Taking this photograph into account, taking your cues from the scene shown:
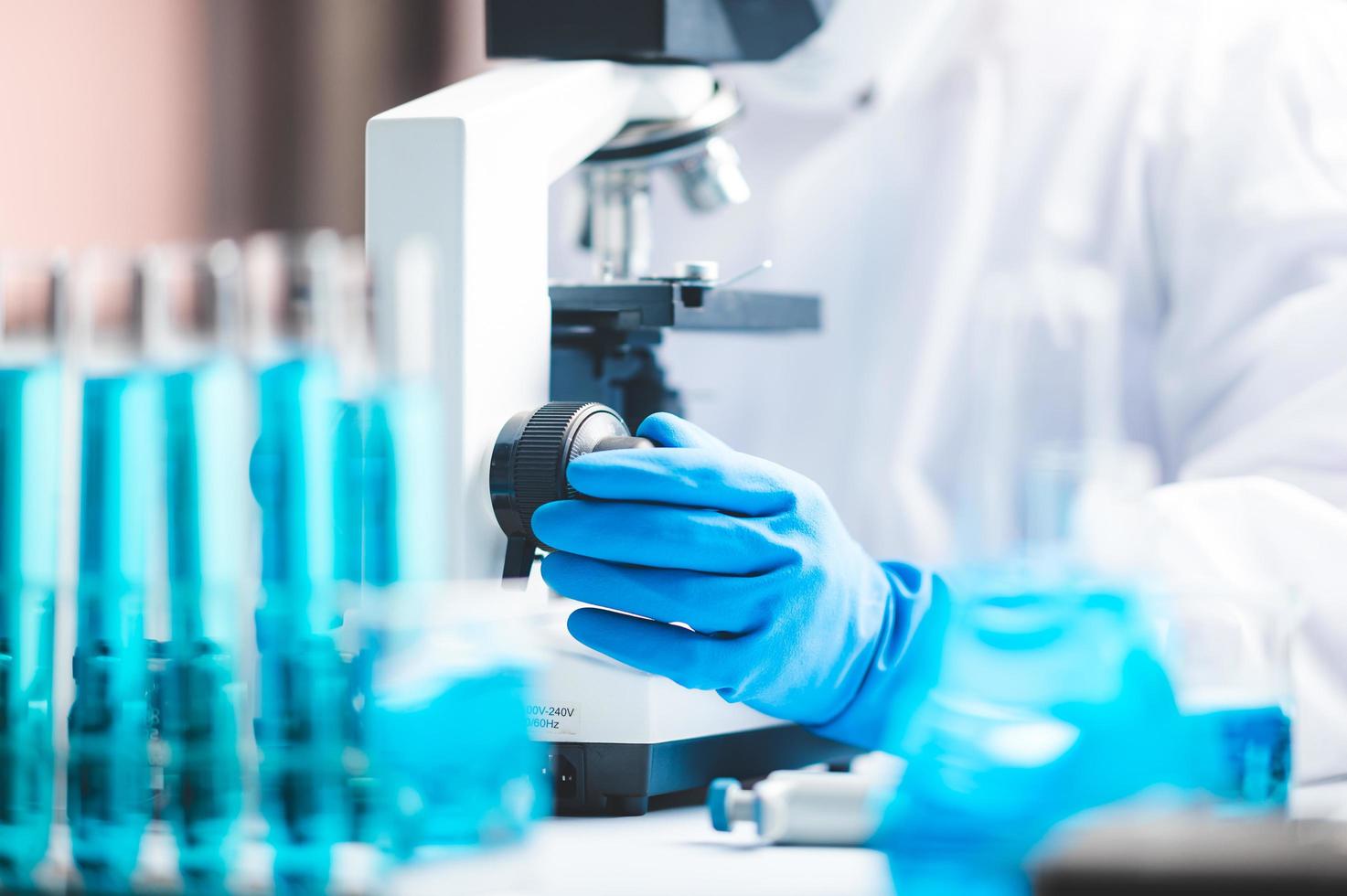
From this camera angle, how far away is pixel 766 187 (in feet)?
4.73

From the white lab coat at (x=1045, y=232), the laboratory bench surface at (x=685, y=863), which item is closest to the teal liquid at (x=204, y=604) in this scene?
the laboratory bench surface at (x=685, y=863)

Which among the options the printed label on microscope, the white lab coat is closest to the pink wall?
the white lab coat

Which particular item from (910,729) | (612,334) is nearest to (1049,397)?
(612,334)

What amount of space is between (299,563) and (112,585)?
7 centimetres

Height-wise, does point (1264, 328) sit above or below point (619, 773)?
above

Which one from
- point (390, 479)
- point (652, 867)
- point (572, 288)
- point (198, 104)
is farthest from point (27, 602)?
point (198, 104)

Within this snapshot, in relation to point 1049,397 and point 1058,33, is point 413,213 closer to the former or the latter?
point 1049,397

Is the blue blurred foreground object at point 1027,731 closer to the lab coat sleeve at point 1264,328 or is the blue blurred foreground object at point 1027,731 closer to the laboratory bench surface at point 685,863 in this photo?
the laboratory bench surface at point 685,863

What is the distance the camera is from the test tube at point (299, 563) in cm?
49

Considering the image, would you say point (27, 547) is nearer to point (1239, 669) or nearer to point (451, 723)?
point (451, 723)

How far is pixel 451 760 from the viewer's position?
0.47 meters

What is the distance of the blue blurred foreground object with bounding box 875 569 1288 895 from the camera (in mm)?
423

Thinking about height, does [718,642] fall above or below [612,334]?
below

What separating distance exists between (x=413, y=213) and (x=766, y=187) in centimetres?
80
